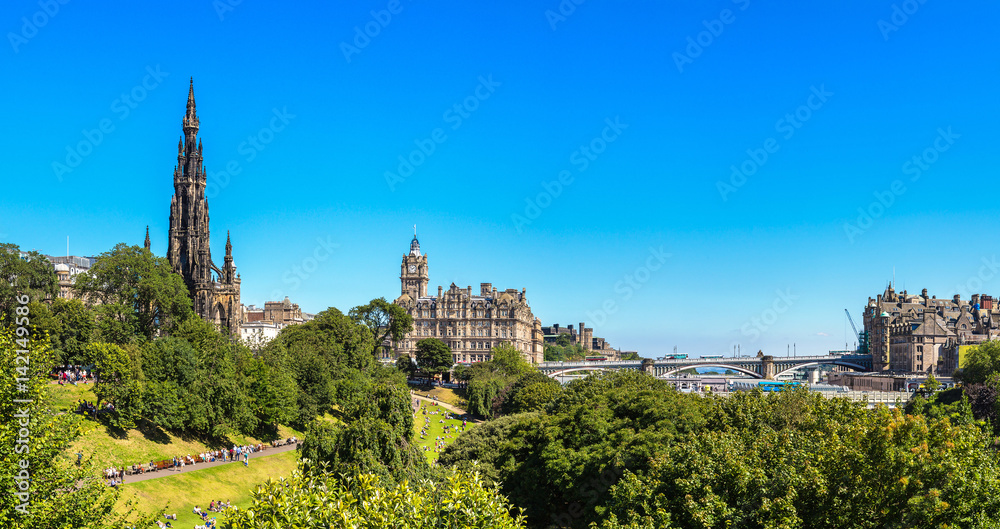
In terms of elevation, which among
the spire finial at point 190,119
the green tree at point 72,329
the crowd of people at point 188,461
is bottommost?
the crowd of people at point 188,461

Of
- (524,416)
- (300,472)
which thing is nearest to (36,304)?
(524,416)

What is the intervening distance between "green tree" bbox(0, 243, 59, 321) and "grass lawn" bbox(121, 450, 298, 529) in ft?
103

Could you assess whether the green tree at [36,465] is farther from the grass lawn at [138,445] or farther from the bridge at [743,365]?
the bridge at [743,365]

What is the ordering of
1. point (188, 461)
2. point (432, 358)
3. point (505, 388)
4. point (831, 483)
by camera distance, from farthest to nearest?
point (432, 358)
point (505, 388)
point (188, 461)
point (831, 483)

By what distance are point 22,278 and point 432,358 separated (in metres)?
80.3

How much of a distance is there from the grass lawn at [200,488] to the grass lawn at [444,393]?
64.3 m

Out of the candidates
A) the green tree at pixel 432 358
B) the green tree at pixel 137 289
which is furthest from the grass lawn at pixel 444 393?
the green tree at pixel 137 289

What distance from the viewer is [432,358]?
519 feet

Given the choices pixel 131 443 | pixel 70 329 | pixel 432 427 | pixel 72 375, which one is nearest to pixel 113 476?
pixel 131 443

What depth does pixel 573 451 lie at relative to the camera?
49188 mm

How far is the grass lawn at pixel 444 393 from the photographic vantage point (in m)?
139

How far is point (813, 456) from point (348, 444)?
2268 centimetres

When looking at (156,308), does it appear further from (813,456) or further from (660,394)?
(813,456)

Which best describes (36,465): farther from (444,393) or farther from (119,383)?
(444,393)
